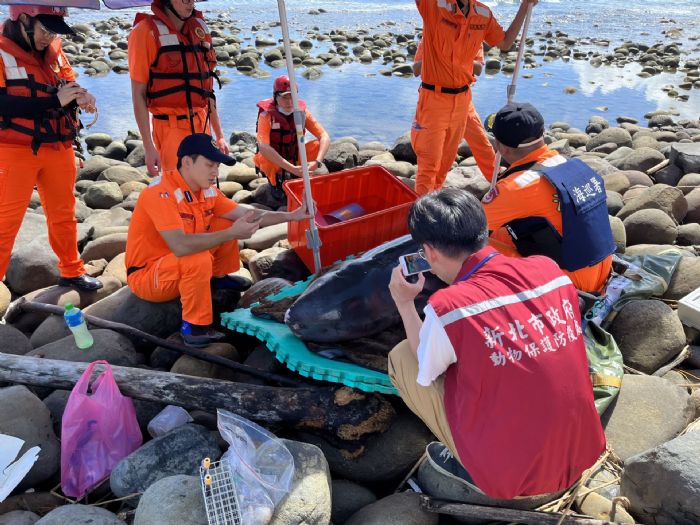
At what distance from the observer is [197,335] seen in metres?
3.92

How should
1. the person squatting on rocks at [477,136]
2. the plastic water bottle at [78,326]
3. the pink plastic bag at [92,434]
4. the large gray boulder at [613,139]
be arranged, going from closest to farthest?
the pink plastic bag at [92,434] → the plastic water bottle at [78,326] → the person squatting on rocks at [477,136] → the large gray boulder at [613,139]

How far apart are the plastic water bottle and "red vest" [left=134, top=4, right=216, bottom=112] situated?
6.25 feet

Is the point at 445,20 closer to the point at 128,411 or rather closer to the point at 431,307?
the point at 431,307

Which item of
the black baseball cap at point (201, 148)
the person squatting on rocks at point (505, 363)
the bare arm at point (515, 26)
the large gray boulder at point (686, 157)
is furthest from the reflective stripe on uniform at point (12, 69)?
the large gray boulder at point (686, 157)

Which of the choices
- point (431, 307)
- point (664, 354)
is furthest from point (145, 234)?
point (664, 354)

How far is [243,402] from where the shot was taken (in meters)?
3.24

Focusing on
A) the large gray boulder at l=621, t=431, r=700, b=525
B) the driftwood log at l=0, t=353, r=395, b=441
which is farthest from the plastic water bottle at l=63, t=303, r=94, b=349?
the large gray boulder at l=621, t=431, r=700, b=525

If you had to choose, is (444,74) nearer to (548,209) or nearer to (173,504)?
(548,209)

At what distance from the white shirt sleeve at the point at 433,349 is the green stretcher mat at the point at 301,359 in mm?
750

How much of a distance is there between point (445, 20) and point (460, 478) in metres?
3.98

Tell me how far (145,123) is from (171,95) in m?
0.31

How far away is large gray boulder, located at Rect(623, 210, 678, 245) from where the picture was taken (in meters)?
5.17

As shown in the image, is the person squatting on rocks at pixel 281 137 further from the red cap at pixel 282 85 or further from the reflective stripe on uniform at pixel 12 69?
the reflective stripe on uniform at pixel 12 69

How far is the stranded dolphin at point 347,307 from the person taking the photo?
3.48 metres
